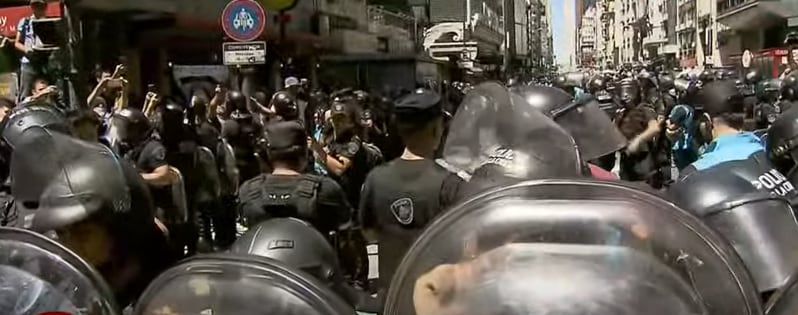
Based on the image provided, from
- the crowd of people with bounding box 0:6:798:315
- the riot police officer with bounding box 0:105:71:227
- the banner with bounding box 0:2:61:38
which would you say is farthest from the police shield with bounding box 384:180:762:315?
the banner with bounding box 0:2:61:38

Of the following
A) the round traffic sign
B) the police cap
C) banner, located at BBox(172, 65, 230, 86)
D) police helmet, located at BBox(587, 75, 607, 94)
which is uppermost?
the round traffic sign

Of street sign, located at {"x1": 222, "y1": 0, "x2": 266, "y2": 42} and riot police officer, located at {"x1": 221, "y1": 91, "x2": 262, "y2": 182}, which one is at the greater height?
street sign, located at {"x1": 222, "y1": 0, "x2": 266, "y2": 42}

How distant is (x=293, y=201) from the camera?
5320 mm

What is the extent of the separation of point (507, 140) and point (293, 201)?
1.89 meters

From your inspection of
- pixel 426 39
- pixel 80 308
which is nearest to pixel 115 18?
pixel 80 308

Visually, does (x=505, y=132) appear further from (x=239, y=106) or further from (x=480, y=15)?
(x=480, y=15)

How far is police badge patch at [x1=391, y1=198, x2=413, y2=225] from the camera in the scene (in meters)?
5.19

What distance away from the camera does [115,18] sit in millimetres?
18969

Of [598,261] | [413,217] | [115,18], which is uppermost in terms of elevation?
[115,18]

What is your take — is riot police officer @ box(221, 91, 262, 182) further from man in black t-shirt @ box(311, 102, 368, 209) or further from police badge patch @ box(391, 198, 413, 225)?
police badge patch @ box(391, 198, 413, 225)

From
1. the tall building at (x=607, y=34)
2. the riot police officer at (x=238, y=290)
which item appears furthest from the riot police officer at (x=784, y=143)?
the tall building at (x=607, y=34)

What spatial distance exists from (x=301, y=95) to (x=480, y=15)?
67405mm

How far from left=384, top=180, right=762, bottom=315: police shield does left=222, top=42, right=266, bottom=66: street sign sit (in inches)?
453

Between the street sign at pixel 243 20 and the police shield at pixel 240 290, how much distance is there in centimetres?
1169
